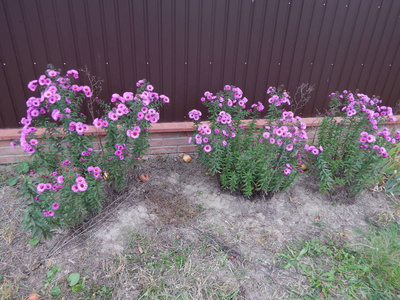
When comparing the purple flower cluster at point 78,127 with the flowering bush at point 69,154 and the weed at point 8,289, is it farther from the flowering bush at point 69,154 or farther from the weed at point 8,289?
the weed at point 8,289

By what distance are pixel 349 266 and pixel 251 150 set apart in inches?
49.5

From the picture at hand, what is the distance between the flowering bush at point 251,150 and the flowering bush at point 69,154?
0.65m

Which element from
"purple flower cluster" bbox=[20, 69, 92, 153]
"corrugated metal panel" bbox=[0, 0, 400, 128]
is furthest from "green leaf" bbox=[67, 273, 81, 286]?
"corrugated metal panel" bbox=[0, 0, 400, 128]

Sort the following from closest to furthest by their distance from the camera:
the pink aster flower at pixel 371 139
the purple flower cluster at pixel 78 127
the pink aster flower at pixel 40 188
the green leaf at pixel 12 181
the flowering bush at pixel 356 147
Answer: the pink aster flower at pixel 40 188 → the purple flower cluster at pixel 78 127 → the pink aster flower at pixel 371 139 → the flowering bush at pixel 356 147 → the green leaf at pixel 12 181

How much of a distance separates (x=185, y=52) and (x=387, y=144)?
7.27 ft

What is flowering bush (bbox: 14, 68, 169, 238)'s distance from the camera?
6.37ft

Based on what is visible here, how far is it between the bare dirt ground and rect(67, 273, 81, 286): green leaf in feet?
0.12

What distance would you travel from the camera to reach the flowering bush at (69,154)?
1.94 m

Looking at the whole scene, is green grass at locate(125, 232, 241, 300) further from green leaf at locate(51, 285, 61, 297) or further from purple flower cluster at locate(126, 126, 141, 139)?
purple flower cluster at locate(126, 126, 141, 139)

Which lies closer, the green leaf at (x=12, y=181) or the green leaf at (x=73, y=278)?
the green leaf at (x=73, y=278)

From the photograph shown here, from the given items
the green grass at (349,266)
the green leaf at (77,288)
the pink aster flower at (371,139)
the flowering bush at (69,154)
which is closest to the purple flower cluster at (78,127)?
the flowering bush at (69,154)

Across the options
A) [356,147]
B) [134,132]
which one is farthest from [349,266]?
[134,132]

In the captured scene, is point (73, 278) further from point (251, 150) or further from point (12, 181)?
point (251, 150)

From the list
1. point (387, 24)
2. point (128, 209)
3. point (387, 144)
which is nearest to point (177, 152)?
point (128, 209)
